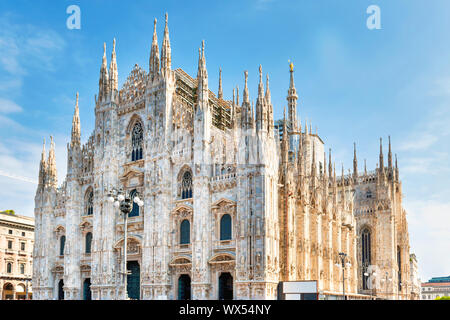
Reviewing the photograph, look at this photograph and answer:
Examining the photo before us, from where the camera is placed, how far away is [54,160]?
60750 millimetres

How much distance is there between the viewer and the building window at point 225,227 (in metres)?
45.5

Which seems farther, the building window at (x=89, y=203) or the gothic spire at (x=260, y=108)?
the building window at (x=89, y=203)

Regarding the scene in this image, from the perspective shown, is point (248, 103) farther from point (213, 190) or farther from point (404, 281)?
point (404, 281)

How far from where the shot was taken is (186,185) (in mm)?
49094

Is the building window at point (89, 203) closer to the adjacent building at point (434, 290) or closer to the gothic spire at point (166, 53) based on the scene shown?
the gothic spire at point (166, 53)

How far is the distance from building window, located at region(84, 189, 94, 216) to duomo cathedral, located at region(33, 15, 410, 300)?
12 cm

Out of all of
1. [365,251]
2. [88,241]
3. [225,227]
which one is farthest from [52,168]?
[365,251]

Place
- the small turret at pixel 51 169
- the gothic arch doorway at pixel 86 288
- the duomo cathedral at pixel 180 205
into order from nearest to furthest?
the duomo cathedral at pixel 180 205 < the gothic arch doorway at pixel 86 288 < the small turret at pixel 51 169

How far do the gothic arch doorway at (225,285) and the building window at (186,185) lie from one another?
8163mm

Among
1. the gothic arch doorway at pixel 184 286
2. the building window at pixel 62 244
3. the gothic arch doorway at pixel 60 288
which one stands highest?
the building window at pixel 62 244

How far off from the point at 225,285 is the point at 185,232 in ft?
20.8

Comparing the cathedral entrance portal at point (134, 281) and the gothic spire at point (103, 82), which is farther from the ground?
the gothic spire at point (103, 82)

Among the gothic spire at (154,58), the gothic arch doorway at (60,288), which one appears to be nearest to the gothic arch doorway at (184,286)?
the gothic arch doorway at (60,288)
